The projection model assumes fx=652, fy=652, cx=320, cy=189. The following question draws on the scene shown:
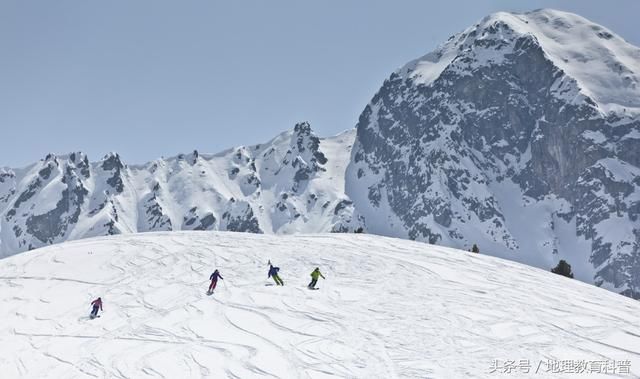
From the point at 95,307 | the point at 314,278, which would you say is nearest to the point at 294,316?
the point at 314,278

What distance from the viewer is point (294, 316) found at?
3047cm

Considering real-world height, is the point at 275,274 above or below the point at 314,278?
below

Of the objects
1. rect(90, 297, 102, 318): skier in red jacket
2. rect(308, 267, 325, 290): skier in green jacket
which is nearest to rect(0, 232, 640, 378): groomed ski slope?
rect(90, 297, 102, 318): skier in red jacket

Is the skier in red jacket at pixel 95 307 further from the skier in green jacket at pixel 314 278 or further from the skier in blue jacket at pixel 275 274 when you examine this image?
the skier in green jacket at pixel 314 278

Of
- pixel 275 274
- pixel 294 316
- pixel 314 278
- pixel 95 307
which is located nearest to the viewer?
pixel 294 316

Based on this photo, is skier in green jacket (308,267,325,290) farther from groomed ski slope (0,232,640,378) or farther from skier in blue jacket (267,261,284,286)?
skier in blue jacket (267,261,284,286)

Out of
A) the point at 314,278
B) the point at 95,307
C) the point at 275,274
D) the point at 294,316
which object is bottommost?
the point at 95,307

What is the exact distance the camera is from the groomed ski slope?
2533cm

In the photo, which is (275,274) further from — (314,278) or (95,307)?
(95,307)

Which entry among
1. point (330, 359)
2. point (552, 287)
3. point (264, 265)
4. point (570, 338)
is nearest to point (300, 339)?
point (330, 359)

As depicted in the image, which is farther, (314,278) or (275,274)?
(275,274)

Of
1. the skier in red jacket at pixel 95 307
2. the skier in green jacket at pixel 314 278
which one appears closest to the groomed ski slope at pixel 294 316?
the skier in red jacket at pixel 95 307

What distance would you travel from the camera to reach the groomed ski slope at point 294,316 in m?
25.3

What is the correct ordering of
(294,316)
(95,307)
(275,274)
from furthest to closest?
(275,274) < (95,307) < (294,316)
